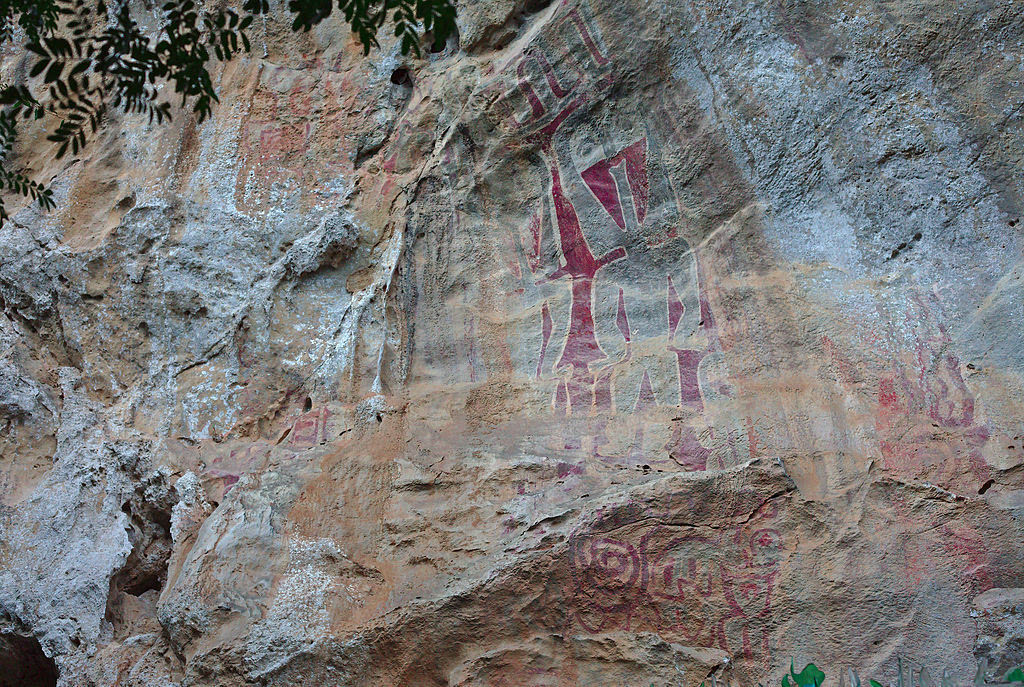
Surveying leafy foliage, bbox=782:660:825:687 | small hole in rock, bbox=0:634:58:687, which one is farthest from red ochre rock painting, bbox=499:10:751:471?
small hole in rock, bbox=0:634:58:687

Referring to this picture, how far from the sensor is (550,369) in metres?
4.94

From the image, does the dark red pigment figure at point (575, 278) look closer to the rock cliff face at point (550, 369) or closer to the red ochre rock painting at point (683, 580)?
the rock cliff face at point (550, 369)

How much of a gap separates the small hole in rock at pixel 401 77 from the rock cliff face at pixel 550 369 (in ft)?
0.08

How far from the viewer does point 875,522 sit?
3.72m

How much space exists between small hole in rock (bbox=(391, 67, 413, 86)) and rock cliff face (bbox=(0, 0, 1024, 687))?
0.03 metres

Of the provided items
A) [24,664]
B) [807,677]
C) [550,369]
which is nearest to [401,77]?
[550,369]

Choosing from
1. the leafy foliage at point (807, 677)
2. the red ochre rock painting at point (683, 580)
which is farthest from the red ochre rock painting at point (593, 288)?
the leafy foliage at point (807, 677)

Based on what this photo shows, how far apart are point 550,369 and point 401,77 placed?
2708mm

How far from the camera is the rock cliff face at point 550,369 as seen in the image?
3.80 meters

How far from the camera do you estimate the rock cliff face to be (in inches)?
149

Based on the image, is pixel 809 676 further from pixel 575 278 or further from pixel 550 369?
pixel 575 278

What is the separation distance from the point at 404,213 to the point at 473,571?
2.53 metres

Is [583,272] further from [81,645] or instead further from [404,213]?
[81,645]

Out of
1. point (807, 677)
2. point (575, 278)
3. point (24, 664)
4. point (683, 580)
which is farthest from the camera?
point (24, 664)
